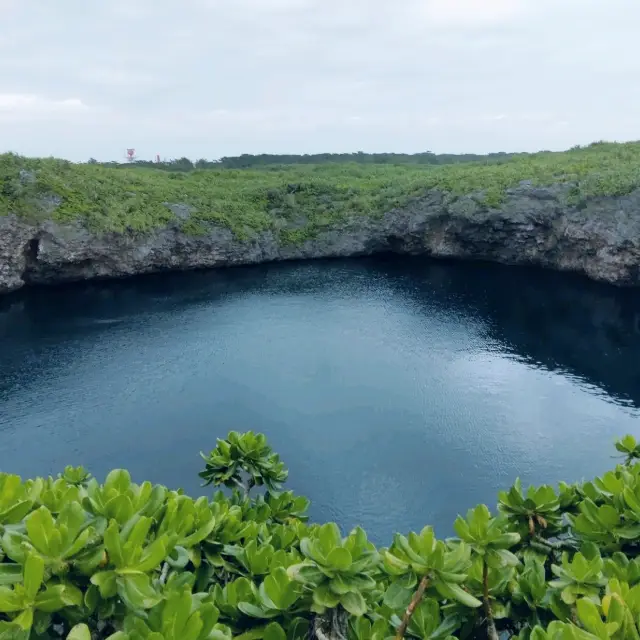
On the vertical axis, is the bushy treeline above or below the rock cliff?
above

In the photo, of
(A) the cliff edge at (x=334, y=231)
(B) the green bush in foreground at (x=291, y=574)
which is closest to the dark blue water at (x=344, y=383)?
(A) the cliff edge at (x=334, y=231)

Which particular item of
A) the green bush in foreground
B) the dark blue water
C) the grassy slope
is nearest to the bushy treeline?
the grassy slope

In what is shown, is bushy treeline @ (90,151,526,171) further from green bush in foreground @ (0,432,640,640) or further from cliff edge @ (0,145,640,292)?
green bush in foreground @ (0,432,640,640)

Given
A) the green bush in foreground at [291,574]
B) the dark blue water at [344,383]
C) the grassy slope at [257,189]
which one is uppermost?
the grassy slope at [257,189]

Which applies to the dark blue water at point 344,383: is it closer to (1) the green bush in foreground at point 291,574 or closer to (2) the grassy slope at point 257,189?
(2) the grassy slope at point 257,189

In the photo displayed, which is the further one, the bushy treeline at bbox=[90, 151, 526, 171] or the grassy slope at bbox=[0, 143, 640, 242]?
the bushy treeline at bbox=[90, 151, 526, 171]

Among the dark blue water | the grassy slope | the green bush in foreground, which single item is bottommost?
the dark blue water

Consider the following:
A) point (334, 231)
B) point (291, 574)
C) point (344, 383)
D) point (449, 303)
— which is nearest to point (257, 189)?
point (334, 231)
